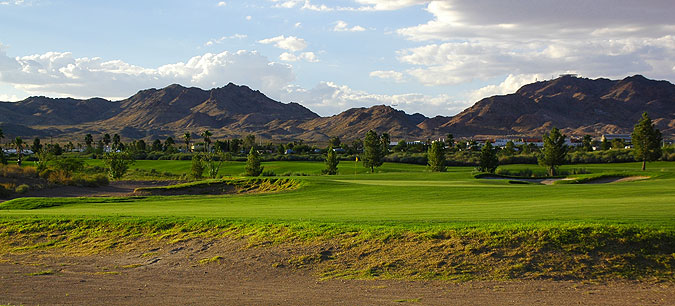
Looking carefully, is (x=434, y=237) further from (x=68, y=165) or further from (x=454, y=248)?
(x=68, y=165)

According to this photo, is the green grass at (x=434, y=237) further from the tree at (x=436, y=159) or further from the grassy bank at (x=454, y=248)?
the tree at (x=436, y=159)

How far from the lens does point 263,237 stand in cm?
1636

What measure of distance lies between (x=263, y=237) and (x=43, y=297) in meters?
6.16

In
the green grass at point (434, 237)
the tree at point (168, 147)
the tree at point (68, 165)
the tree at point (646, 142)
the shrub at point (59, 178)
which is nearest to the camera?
the green grass at point (434, 237)

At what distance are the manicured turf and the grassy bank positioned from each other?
1.34m

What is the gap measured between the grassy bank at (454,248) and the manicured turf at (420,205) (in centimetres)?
134

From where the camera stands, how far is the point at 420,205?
25.1 metres

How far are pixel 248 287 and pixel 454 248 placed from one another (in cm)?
523

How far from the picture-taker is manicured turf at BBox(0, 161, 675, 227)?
17562 millimetres

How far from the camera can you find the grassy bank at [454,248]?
42.0 ft

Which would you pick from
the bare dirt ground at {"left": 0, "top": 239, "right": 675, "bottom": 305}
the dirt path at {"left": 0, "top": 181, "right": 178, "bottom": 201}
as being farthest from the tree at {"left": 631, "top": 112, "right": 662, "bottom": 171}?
the bare dirt ground at {"left": 0, "top": 239, "right": 675, "bottom": 305}

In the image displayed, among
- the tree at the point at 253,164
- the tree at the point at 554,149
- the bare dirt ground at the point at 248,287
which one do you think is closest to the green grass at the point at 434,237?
the bare dirt ground at the point at 248,287

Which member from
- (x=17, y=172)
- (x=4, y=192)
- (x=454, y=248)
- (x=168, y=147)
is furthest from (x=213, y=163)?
(x=454, y=248)

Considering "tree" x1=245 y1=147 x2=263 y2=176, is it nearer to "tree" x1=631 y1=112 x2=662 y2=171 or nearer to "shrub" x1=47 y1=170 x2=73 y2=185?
"shrub" x1=47 y1=170 x2=73 y2=185
